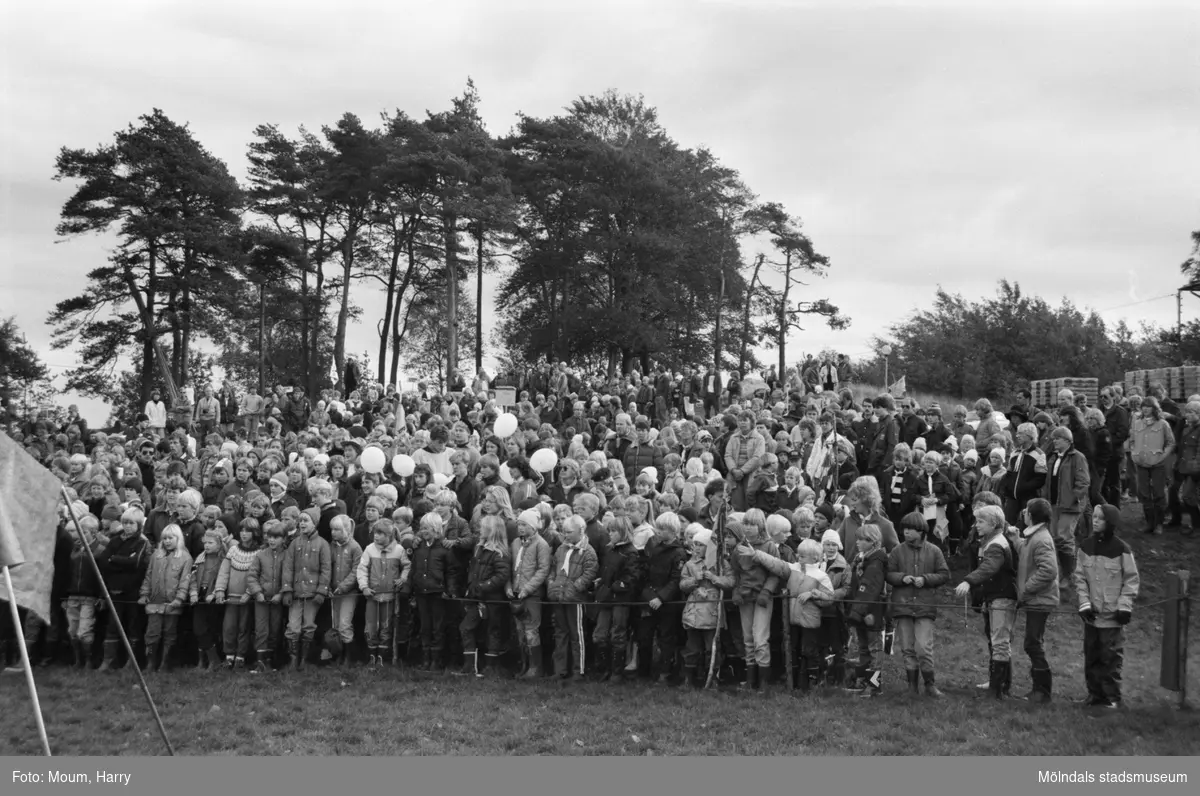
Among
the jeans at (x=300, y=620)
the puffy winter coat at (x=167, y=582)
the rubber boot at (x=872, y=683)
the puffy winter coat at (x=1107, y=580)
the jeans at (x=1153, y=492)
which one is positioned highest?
the jeans at (x=1153, y=492)

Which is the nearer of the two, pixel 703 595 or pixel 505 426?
pixel 703 595

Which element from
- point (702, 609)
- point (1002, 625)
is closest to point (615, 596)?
point (702, 609)

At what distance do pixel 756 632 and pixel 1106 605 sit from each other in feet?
9.88

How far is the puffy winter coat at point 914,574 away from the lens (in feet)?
31.3

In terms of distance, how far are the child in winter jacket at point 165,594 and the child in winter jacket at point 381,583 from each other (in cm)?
210

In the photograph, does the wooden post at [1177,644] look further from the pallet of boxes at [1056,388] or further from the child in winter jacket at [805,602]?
the pallet of boxes at [1056,388]

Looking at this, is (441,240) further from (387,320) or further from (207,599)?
(207,599)

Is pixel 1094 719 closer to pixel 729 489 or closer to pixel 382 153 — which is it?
pixel 729 489

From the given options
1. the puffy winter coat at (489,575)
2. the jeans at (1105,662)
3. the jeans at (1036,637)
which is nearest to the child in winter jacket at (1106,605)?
the jeans at (1105,662)

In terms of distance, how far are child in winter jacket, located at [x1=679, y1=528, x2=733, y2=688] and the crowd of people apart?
2 cm

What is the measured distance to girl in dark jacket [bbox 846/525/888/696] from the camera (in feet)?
31.7

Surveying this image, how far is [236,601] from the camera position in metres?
11.5

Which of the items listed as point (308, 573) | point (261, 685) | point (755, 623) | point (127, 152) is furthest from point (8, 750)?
point (127, 152)

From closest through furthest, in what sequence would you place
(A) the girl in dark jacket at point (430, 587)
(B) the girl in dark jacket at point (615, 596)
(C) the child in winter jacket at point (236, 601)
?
A: 1. (B) the girl in dark jacket at point (615, 596)
2. (A) the girl in dark jacket at point (430, 587)
3. (C) the child in winter jacket at point (236, 601)
